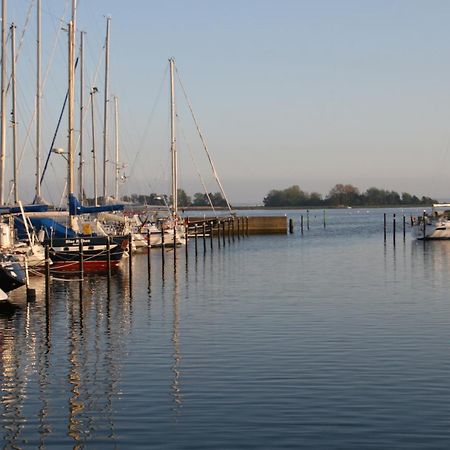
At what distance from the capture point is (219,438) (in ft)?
62.3

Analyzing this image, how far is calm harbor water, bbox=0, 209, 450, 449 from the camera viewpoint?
1959 cm

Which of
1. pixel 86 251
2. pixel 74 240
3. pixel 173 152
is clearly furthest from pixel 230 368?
pixel 173 152

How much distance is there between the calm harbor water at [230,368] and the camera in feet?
64.3

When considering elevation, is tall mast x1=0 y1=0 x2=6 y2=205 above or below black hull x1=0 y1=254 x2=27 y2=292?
above

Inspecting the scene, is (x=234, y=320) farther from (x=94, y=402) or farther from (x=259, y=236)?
(x=259, y=236)

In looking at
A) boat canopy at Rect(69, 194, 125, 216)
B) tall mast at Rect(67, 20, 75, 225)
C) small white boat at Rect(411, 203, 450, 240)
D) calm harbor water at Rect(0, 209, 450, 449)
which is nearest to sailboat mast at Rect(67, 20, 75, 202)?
tall mast at Rect(67, 20, 75, 225)

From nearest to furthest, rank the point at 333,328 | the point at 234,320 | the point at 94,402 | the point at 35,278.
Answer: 1. the point at 94,402
2. the point at 333,328
3. the point at 234,320
4. the point at 35,278

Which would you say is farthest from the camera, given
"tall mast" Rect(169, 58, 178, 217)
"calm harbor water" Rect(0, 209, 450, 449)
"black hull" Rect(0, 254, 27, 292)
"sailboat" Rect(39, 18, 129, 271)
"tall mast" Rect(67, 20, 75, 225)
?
"tall mast" Rect(169, 58, 178, 217)

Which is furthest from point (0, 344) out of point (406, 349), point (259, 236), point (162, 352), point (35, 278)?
point (259, 236)

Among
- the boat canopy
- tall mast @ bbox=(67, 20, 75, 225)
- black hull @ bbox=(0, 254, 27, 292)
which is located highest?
tall mast @ bbox=(67, 20, 75, 225)

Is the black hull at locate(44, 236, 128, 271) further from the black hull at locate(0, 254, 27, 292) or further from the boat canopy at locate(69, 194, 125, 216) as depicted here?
the black hull at locate(0, 254, 27, 292)

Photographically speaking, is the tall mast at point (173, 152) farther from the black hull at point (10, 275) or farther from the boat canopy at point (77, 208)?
the black hull at point (10, 275)

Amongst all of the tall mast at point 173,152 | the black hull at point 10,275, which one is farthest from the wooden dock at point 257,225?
the black hull at point 10,275

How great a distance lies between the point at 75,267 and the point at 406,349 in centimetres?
3348
